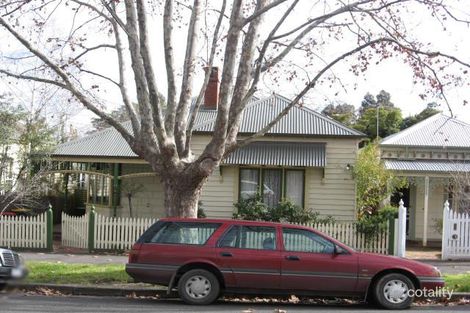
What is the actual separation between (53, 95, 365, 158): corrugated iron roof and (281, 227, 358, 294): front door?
9590 mm

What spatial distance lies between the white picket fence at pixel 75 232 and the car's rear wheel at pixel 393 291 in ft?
32.9

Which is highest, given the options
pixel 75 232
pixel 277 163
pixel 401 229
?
pixel 277 163

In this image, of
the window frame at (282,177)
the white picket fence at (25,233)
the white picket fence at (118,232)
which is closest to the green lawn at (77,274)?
the white picket fence at (118,232)

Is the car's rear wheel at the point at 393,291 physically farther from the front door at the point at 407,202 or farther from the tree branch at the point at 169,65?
the front door at the point at 407,202

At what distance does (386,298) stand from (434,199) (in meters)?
13.4

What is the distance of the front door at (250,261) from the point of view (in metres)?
10.1

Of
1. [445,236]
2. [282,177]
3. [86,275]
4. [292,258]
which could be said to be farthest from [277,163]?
[292,258]

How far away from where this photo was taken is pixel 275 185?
2025cm

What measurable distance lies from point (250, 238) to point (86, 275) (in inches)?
159

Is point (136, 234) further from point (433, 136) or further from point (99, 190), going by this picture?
point (433, 136)

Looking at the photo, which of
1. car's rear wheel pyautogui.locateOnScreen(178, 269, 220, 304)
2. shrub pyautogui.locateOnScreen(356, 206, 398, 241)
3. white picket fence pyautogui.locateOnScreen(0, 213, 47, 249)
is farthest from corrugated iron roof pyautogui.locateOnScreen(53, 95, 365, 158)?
car's rear wheel pyautogui.locateOnScreen(178, 269, 220, 304)

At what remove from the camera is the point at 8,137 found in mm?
21062

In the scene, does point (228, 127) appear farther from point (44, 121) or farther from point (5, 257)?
point (44, 121)

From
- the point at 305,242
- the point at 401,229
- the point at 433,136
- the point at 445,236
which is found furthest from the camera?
the point at 433,136
